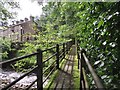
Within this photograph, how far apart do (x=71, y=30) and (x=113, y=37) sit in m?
8.84

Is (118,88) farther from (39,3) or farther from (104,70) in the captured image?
(39,3)

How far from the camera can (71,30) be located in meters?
10.8

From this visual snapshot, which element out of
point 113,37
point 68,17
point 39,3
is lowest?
point 113,37

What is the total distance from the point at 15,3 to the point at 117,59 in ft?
36.9

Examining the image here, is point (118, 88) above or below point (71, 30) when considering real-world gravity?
below

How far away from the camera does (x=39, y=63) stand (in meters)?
3.51

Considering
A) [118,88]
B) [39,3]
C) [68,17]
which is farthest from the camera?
[39,3]

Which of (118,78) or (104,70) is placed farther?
(104,70)

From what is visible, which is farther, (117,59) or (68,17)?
(68,17)

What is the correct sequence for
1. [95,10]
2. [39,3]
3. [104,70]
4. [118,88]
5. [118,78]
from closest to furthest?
[118,88], [118,78], [104,70], [95,10], [39,3]

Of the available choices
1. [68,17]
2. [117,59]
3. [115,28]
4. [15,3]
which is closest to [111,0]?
[115,28]

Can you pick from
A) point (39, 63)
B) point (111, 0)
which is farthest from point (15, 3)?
point (111, 0)

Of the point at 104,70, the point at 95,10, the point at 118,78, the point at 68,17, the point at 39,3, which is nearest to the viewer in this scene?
the point at 118,78

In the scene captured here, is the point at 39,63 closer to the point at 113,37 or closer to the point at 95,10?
the point at 95,10
